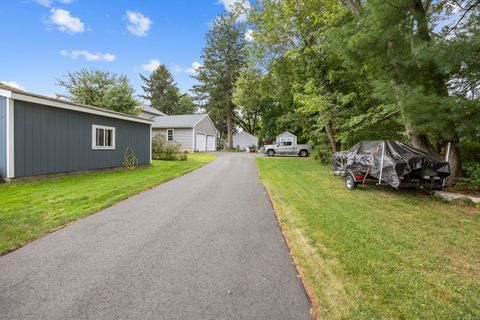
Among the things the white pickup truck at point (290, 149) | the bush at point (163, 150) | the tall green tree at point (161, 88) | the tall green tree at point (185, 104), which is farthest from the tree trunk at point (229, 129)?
the bush at point (163, 150)

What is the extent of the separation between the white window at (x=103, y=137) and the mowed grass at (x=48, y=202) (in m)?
2.29

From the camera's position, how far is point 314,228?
13.7 ft

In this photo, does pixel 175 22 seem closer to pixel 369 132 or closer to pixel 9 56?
pixel 9 56

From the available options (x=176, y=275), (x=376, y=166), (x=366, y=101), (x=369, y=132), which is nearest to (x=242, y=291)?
(x=176, y=275)

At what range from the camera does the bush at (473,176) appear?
6.98 metres

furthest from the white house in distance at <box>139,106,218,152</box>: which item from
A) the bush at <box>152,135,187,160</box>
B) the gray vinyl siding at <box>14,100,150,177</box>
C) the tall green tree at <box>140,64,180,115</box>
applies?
the tall green tree at <box>140,64,180,115</box>

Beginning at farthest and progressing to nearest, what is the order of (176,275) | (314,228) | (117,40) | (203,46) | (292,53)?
(203,46) < (117,40) < (292,53) < (314,228) < (176,275)

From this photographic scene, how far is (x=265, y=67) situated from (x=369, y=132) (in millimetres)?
8126

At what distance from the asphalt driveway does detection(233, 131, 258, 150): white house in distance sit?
123ft

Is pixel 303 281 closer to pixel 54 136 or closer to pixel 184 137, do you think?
pixel 54 136

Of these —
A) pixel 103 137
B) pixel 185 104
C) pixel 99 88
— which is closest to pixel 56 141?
pixel 103 137

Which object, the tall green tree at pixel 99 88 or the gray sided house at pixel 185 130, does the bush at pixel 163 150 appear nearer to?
the tall green tree at pixel 99 88

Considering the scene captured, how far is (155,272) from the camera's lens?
2771 mm

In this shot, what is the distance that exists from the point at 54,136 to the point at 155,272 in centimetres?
857
